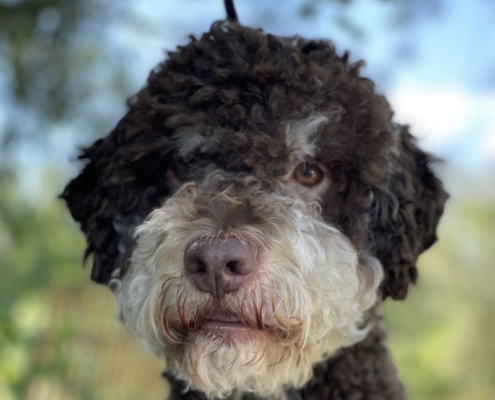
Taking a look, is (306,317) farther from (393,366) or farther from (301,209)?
(393,366)

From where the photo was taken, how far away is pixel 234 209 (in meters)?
1.86

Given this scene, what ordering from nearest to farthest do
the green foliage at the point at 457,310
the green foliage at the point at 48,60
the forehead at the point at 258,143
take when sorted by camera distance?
the forehead at the point at 258,143, the green foliage at the point at 48,60, the green foliage at the point at 457,310

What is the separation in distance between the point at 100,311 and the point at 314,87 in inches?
208

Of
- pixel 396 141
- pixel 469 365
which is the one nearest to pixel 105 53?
pixel 396 141

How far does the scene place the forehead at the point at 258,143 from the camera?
1.98m

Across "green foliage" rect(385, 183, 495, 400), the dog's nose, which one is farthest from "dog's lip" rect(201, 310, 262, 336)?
"green foliage" rect(385, 183, 495, 400)

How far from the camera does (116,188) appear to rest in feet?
7.48

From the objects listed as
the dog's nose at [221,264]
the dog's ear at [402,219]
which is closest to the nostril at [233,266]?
the dog's nose at [221,264]

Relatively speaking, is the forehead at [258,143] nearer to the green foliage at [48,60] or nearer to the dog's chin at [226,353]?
the dog's chin at [226,353]

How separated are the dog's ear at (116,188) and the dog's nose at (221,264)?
0.57 meters

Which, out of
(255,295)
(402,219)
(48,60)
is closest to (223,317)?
(255,295)

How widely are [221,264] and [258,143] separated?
49 centimetres

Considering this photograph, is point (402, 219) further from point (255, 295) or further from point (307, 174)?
point (255, 295)

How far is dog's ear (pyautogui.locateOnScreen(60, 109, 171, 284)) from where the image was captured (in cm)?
219
